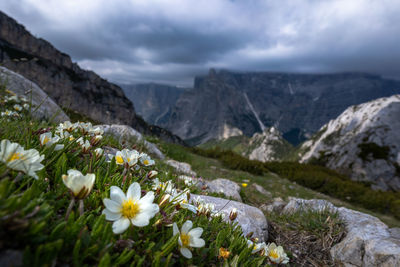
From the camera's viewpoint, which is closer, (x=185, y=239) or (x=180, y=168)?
(x=185, y=239)

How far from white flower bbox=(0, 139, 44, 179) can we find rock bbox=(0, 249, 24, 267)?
0.41 meters

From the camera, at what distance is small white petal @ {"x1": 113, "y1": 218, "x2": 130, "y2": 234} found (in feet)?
3.94

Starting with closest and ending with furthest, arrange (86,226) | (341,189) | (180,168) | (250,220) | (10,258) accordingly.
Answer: (10,258)
(86,226)
(250,220)
(180,168)
(341,189)

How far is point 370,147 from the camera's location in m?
41.8

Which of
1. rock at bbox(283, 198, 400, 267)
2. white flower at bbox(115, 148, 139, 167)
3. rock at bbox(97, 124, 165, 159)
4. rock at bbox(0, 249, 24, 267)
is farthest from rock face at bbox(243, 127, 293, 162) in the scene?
rock at bbox(0, 249, 24, 267)

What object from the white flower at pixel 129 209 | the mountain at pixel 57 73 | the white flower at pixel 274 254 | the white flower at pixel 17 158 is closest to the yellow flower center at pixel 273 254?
the white flower at pixel 274 254

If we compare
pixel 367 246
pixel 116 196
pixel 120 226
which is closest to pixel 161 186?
pixel 116 196

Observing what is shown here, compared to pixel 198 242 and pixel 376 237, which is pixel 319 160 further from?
pixel 198 242

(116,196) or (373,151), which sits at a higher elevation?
(116,196)

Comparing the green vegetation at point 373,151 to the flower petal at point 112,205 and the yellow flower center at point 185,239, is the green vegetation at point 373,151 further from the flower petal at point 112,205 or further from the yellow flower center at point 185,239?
the flower petal at point 112,205

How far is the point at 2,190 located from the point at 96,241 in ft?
1.94

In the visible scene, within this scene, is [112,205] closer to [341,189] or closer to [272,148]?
[341,189]

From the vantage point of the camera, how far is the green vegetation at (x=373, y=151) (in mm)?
38841

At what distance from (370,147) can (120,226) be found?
177ft
